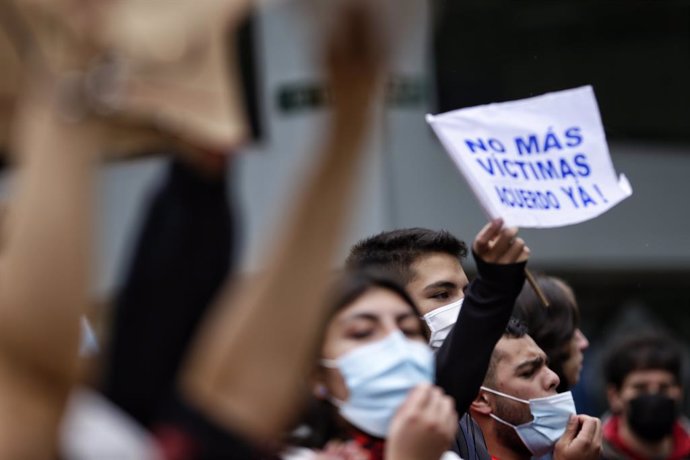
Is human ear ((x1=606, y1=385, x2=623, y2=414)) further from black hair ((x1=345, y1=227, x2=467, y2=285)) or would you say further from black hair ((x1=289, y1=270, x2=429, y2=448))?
black hair ((x1=289, y1=270, x2=429, y2=448))

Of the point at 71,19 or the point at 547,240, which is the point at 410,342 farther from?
the point at 547,240

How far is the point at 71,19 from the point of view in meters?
1.81

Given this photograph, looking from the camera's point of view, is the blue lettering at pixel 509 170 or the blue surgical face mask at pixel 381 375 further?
the blue lettering at pixel 509 170

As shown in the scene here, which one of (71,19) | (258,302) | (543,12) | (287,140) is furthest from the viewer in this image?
(543,12)

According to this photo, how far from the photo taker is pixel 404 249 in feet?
12.5

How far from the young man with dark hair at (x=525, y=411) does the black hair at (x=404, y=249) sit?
0.25 m

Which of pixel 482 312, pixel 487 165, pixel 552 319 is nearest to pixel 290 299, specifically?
pixel 482 312

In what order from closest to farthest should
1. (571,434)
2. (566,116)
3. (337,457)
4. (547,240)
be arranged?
(337,457)
(566,116)
(571,434)
(547,240)

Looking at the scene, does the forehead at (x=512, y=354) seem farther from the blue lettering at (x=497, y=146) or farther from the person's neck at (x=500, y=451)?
the blue lettering at (x=497, y=146)

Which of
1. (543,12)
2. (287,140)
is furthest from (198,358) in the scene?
(543,12)

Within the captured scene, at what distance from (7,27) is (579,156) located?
6.69 feet

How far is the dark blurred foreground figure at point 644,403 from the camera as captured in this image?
5.23 m

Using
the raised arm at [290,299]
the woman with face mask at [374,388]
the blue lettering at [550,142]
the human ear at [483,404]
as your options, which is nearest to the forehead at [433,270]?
the human ear at [483,404]

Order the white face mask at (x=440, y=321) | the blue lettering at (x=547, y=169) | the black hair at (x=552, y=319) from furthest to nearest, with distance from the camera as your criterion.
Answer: the black hair at (x=552, y=319) → the white face mask at (x=440, y=321) → the blue lettering at (x=547, y=169)
